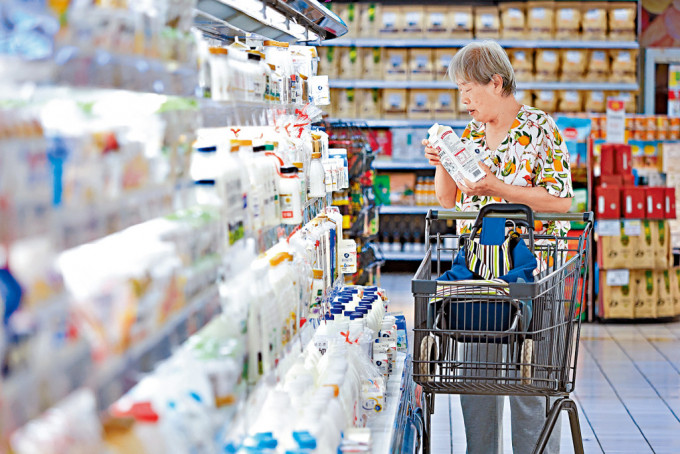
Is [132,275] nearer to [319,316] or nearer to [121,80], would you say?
[121,80]

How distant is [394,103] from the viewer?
379 inches

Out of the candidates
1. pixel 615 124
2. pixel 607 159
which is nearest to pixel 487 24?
pixel 615 124

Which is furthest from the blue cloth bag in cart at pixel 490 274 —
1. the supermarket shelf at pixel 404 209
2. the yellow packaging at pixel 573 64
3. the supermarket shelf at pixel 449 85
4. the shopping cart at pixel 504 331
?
the yellow packaging at pixel 573 64

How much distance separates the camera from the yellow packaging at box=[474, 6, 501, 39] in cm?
931

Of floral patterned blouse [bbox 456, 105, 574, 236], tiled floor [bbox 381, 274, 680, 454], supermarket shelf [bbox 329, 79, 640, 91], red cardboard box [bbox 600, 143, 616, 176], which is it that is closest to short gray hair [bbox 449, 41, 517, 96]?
floral patterned blouse [bbox 456, 105, 574, 236]

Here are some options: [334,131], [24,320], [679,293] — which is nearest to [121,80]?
[24,320]

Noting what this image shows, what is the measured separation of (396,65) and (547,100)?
5.31 ft

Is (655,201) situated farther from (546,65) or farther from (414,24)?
(414,24)

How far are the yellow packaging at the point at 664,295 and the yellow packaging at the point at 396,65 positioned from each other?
361cm

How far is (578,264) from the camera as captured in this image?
2656mm

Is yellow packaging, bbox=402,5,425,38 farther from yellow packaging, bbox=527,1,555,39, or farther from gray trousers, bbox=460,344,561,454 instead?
gray trousers, bbox=460,344,561,454

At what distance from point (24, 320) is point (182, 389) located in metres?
0.50

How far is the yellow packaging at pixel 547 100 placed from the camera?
9.45 m

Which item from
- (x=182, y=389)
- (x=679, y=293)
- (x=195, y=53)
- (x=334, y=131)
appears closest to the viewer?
(x=182, y=389)
